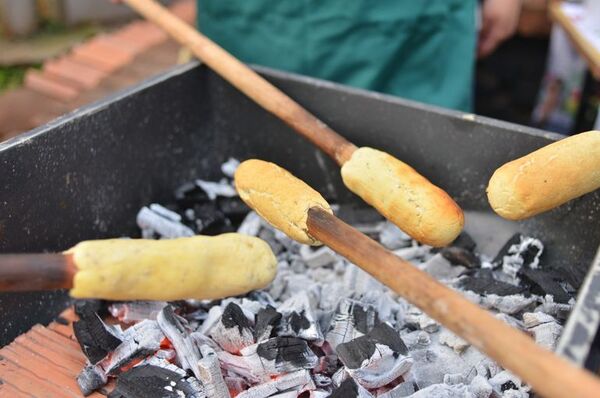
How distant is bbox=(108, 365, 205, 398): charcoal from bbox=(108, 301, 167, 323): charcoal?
20 cm

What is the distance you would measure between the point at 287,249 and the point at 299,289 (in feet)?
0.58

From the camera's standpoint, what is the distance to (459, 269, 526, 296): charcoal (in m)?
1.36

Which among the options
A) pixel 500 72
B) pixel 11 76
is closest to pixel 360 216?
pixel 500 72

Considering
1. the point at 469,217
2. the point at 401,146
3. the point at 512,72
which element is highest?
the point at 401,146

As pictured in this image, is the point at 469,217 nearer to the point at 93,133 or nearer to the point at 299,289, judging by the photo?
the point at 299,289

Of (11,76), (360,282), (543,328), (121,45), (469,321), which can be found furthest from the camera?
(11,76)

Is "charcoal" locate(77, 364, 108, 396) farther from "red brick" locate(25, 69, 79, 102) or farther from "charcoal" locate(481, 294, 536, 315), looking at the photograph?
"red brick" locate(25, 69, 79, 102)

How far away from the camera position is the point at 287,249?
163 centimetres

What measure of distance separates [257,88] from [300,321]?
58cm

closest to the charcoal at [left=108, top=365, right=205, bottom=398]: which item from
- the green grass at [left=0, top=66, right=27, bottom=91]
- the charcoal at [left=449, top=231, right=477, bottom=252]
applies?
the charcoal at [left=449, top=231, right=477, bottom=252]

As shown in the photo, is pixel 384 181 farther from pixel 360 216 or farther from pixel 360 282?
pixel 360 216

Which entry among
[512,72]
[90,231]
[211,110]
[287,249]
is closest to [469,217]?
[287,249]

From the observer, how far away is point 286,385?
1174 millimetres

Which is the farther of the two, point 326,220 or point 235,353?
point 235,353
